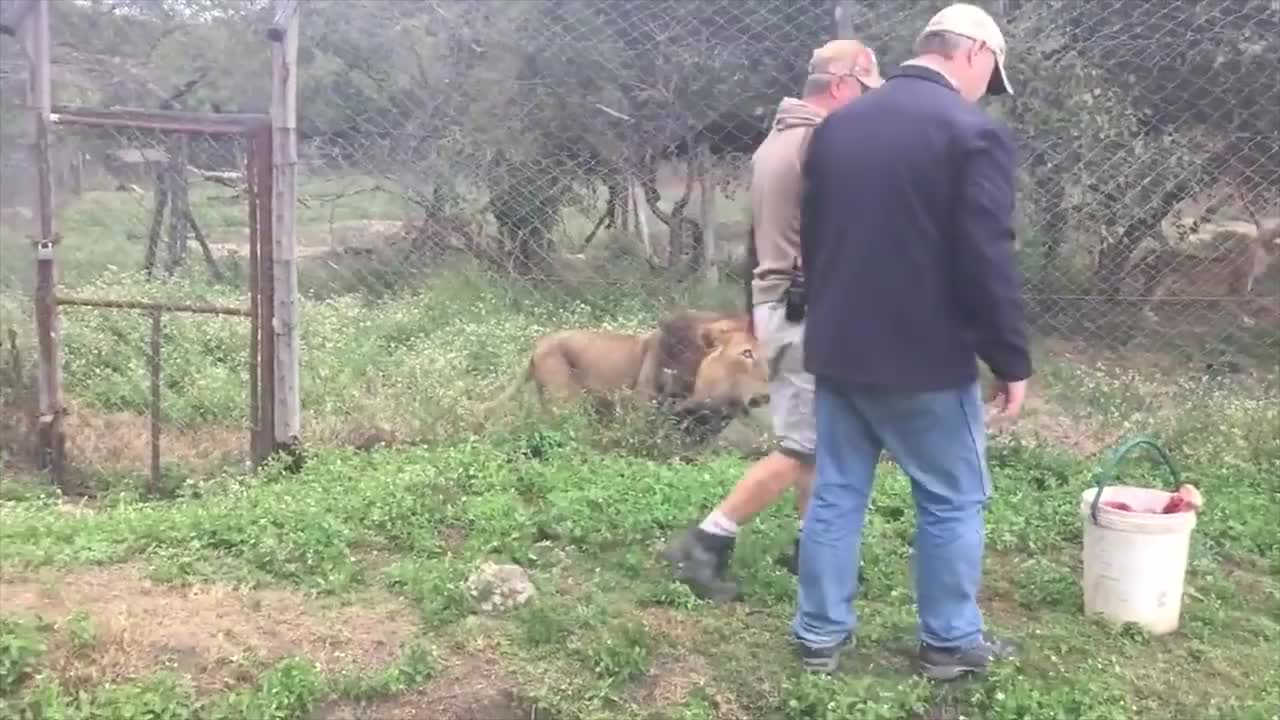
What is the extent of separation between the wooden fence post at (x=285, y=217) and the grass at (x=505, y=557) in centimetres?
25

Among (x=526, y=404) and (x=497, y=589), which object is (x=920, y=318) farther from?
(x=526, y=404)

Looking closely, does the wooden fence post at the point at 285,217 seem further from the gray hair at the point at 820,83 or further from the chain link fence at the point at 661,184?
the gray hair at the point at 820,83

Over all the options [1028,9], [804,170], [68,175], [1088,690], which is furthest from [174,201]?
[1088,690]

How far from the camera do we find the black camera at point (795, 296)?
3922 mm

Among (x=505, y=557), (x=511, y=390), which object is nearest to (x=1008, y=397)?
(x=505, y=557)

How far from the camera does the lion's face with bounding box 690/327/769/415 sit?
20.1 ft

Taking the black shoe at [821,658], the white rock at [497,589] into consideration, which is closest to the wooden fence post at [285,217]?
the white rock at [497,589]

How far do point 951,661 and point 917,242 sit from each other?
46.9 inches

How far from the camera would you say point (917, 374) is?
3.39m

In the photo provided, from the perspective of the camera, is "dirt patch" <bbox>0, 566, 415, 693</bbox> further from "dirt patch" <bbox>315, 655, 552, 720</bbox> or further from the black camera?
the black camera

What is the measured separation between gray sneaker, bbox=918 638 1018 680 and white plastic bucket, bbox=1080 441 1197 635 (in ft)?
1.92

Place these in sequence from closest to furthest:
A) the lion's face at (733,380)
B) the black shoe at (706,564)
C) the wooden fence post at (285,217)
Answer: the black shoe at (706,564)
the wooden fence post at (285,217)
the lion's face at (733,380)

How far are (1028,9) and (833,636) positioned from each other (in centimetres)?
418

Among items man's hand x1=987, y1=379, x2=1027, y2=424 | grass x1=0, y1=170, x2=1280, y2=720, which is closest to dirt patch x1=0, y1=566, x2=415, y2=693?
grass x1=0, y1=170, x2=1280, y2=720
